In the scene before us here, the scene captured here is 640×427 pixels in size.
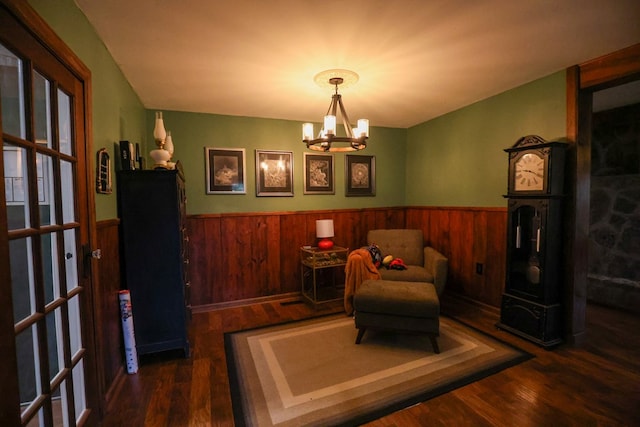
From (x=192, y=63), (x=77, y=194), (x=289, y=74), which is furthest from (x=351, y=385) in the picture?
(x=192, y=63)

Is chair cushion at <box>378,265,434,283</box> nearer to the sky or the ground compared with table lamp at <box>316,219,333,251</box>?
nearer to the ground

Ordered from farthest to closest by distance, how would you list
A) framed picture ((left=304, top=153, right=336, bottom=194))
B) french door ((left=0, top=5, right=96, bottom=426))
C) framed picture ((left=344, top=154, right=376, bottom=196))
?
framed picture ((left=344, top=154, right=376, bottom=196)) → framed picture ((left=304, top=153, right=336, bottom=194)) → french door ((left=0, top=5, right=96, bottom=426))

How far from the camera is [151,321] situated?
2184 mm

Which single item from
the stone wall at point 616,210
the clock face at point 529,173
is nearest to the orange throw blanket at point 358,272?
the clock face at point 529,173

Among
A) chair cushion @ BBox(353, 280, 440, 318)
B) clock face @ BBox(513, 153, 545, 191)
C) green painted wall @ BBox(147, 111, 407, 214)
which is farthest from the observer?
green painted wall @ BBox(147, 111, 407, 214)

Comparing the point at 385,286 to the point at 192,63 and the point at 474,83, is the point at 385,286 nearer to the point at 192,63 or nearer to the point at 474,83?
the point at 474,83

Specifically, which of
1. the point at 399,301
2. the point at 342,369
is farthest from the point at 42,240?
the point at 399,301

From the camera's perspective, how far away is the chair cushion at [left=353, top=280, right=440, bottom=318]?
2.29 metres

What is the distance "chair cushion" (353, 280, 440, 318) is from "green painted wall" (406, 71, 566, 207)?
142 cm

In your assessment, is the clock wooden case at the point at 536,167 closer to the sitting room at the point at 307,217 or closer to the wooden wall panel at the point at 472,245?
the sitting room at the point at 307,217

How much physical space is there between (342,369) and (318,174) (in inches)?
95.9

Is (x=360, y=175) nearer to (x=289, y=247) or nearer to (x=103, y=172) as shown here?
(x=289, y=247)

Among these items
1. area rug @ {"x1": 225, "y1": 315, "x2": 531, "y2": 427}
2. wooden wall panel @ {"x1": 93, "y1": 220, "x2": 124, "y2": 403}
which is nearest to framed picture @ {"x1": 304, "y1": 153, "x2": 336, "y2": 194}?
area rug @ {"x1": 225, "y1": 315, "x2": 531, "y2": 427}

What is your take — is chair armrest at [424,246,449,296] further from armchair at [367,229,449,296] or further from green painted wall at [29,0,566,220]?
green painted wall at [29,0,566,220]
